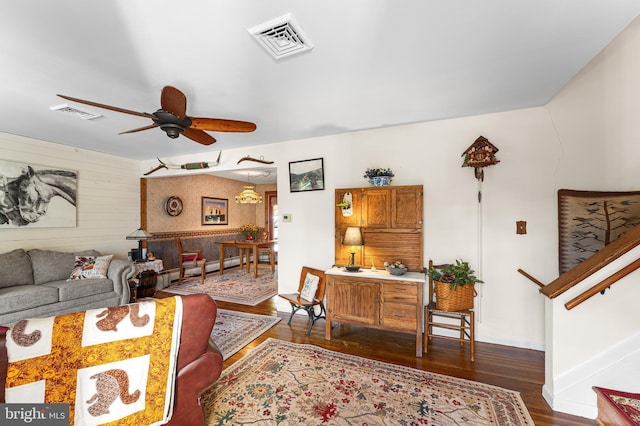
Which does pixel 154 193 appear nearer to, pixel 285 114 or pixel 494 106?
pixel 285 114

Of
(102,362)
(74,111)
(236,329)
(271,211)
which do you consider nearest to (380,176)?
(236,329)

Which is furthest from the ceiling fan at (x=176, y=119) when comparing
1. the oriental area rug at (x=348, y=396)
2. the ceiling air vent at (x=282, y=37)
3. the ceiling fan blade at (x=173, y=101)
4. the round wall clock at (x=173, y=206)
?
the round wall clock at (x=173, y=206)

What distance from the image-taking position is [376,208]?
3316 mm

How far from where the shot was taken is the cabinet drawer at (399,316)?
271 cm

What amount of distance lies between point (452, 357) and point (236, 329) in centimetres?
250

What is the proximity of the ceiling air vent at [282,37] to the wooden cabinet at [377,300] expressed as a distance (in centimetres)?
227

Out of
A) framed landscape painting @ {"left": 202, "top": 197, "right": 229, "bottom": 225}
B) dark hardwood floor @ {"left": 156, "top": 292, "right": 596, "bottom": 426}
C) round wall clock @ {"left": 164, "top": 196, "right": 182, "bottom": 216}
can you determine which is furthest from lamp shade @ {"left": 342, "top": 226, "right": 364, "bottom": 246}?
framed landscape painting @ {"left": 202, "top": 197, "right": 229, "bottom": 225}

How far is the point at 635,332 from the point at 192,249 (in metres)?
6.89

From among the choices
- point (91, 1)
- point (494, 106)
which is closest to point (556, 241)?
point (494, 106)

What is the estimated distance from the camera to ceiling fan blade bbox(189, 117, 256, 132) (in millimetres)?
2092

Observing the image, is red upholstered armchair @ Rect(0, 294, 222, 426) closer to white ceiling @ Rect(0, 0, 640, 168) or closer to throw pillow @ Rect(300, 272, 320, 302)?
white ceiling @ Rect(0, 0, 640, 168)

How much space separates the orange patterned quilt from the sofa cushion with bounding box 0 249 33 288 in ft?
11.3

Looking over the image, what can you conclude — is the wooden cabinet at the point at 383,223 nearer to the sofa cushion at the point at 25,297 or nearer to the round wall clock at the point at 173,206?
the sofa cushion at the point at 25,297

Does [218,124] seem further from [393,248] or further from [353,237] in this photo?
[393,248]
